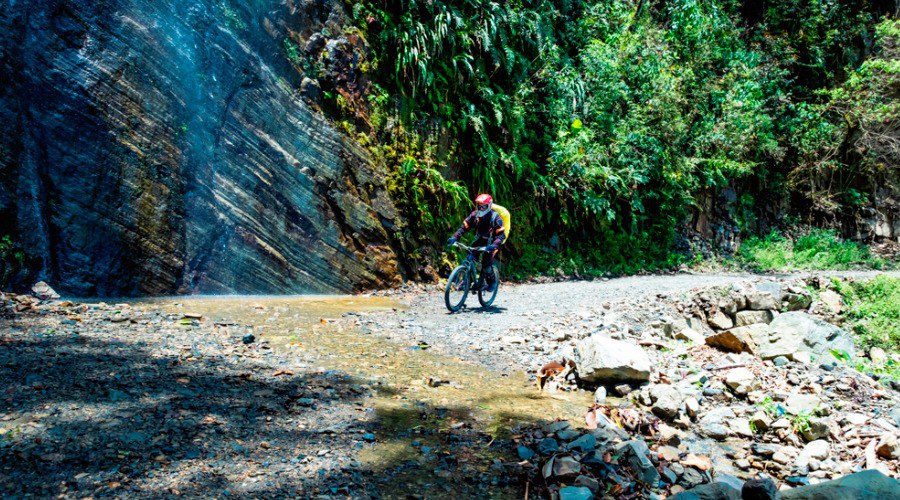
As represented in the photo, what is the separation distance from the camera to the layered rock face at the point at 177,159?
7941 millimetres

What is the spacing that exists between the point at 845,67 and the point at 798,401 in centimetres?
2286

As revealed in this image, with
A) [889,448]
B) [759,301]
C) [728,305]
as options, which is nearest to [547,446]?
[889,448]

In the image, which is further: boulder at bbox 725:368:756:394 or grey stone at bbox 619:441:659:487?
boulder at bbox 725:368:756:394

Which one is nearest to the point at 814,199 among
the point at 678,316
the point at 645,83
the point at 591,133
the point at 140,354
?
the point at 645,83

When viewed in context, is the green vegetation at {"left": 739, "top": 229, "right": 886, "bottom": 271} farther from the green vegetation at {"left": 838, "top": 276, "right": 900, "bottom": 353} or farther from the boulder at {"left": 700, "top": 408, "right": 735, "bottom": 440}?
the boulder at {"left": 700, "top": 408, "right": 735, "bottom": 440}

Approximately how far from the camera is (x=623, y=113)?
1761cm

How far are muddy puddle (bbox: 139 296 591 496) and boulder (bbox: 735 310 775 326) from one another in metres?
7.45

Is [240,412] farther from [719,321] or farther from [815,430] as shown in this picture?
[719,321]

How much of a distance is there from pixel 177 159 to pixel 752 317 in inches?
476

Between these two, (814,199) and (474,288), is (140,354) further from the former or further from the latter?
(814,199)

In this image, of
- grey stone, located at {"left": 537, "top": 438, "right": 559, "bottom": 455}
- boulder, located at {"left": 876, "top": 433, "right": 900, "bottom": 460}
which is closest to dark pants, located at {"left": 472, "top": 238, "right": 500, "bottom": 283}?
grey stone, located at {"left": 537, "top": 438, "right": 559, "bottom": 455}

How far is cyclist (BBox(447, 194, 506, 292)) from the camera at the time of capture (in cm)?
930

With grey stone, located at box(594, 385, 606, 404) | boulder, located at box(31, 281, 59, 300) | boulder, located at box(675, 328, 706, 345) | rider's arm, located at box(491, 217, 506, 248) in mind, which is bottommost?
grey stone, located at box(594, 385, 606, 404)

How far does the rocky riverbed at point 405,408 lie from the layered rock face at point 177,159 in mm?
1468
